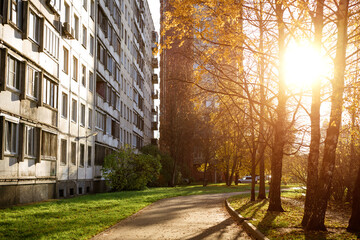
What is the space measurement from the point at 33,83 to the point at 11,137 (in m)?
3.44

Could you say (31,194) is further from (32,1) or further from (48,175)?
(32,1)

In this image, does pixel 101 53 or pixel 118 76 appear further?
pixel 118 76

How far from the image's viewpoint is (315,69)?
10.7 meters

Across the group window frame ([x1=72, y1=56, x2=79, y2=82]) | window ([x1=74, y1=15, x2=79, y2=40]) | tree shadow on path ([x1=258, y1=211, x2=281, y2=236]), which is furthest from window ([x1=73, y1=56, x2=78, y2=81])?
tree shadow on path ([x1=258, y1=211, x2=281, y2=236])

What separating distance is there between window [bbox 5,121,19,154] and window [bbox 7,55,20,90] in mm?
1521

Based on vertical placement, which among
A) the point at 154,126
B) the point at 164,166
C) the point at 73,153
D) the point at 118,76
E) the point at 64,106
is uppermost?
the point at 118,76

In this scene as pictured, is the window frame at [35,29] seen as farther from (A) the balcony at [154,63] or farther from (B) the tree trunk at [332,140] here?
(A) the balcony at [154,63]

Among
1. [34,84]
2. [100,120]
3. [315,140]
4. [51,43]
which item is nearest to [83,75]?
[100,120]

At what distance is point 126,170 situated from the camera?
3362 cm

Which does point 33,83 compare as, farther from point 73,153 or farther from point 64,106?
point 73,153

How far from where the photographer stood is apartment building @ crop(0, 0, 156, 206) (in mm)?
18125

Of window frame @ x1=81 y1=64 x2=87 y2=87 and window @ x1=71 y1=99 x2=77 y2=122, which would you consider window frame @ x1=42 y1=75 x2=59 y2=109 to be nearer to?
window @ x1=71 y1=99 x2=77 y2=122

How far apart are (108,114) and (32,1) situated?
19.7m

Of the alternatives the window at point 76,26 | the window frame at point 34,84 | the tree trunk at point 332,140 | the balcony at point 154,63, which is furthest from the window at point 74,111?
the balcony at point 154,63
